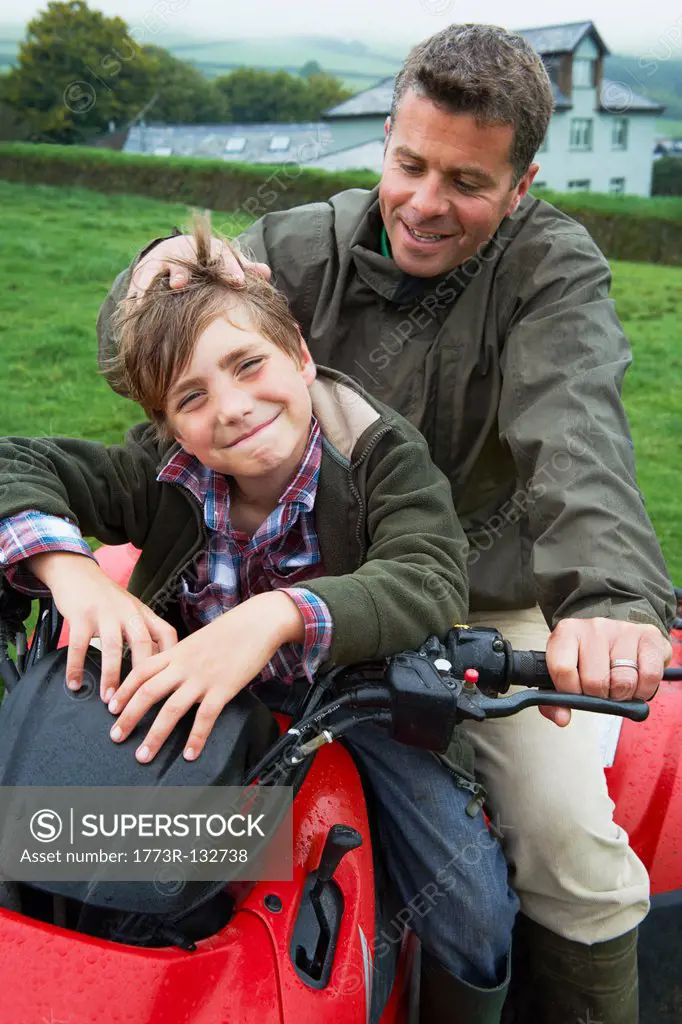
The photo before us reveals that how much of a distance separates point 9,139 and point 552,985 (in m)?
26.2

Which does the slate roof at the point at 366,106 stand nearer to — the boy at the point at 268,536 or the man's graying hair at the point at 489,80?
the man's graying hair at the point at 489,80

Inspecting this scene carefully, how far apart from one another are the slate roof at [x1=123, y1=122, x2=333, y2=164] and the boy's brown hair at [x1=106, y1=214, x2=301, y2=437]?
32.0 m

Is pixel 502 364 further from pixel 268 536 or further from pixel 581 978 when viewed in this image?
pixel 581 978

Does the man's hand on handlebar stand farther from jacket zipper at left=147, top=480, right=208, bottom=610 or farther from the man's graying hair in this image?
the man's graying hair

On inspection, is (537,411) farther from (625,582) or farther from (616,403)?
(625,582)

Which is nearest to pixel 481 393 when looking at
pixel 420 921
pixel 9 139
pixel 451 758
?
pixel 451 758

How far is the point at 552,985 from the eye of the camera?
2.00m

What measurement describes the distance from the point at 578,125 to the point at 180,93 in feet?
61.7

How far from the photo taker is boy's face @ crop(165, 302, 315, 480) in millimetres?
1673

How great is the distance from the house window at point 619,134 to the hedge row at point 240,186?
84.3 ft

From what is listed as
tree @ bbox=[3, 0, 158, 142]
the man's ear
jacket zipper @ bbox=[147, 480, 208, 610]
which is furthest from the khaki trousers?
tree @ bbox=[3, 0, 158, 142]

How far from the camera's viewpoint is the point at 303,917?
1.39 m

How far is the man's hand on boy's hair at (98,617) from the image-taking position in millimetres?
1360

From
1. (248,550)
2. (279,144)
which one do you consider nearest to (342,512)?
(248,550)
